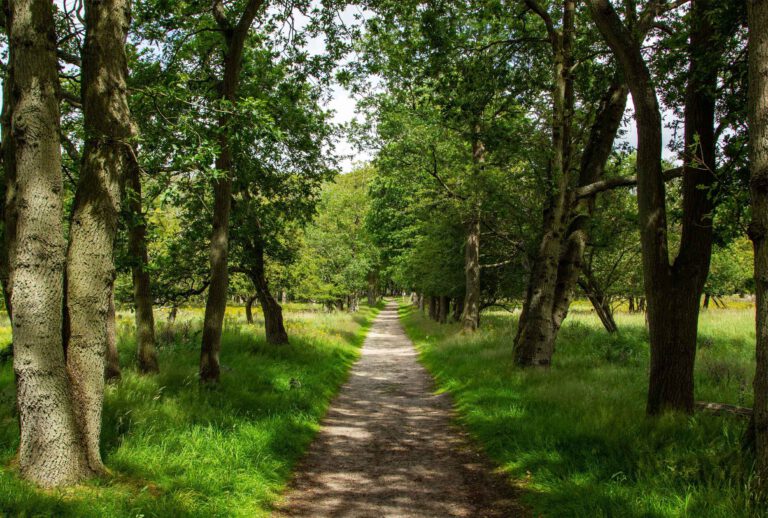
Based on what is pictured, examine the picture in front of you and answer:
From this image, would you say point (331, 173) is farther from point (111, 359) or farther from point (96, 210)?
point (96, 210)

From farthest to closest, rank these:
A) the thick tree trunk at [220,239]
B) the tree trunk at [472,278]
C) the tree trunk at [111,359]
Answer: the tree trunk at [472,278]
the thick tree trunk at [220,239]
the tree trunk at [111,359]

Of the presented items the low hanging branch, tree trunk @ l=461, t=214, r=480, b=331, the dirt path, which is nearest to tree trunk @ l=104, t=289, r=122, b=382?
the dirt path

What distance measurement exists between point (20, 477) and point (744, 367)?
12.4 metres

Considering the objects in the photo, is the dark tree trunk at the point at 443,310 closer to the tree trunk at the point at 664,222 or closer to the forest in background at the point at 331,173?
the forest in background at the point at 331,173

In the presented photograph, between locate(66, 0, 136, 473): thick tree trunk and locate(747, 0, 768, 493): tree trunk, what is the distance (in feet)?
18.6

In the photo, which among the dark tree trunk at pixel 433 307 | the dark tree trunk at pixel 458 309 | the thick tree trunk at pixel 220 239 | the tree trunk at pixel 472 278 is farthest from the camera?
the dark tree trunk at pixel 433 307

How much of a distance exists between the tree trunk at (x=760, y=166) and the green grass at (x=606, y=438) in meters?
0.76

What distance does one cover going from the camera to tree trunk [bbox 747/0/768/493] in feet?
13.6

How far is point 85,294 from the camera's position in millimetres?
4918

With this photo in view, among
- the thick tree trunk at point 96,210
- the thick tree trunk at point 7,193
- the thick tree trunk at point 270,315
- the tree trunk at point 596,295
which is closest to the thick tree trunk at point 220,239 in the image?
the thick tree trunk at point 7,193

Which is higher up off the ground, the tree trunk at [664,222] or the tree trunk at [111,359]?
the tree trunk at [664,222]

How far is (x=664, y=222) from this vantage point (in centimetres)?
707

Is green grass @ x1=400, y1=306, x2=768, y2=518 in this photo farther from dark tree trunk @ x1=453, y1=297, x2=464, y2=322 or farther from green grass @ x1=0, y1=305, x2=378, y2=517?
dark tree trunk @ x1=453, y1=297, x2=464, y2=322

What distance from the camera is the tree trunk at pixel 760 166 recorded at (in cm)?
413
